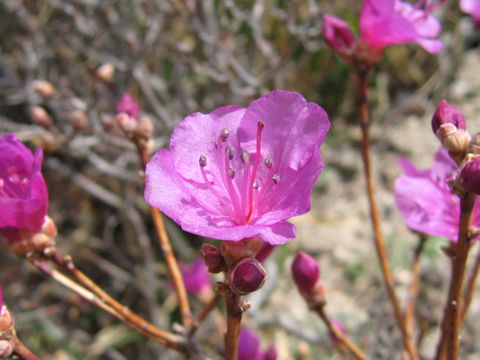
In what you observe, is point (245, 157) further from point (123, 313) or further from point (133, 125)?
point (123, 313)

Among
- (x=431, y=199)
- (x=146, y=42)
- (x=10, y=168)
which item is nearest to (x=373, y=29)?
(x=431, y=199)

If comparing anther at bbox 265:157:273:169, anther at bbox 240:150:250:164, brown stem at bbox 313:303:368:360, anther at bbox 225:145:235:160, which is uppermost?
anther at bbox 265:157:273:169

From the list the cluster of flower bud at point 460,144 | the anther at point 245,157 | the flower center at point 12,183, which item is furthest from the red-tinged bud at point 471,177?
the flower center at point 12,183

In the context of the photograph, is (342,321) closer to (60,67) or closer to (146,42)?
(146,42)

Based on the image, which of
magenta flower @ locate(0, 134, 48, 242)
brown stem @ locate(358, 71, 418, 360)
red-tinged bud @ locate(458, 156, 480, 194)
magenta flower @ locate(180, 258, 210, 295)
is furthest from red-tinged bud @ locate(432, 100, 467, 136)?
magenta flower @ locate(180, 258, 210, 295)

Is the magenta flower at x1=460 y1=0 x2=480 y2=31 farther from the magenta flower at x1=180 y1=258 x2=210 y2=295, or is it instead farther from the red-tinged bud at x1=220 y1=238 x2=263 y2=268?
the magenta flower at x1=180 y1=258 x2=210 y2=295

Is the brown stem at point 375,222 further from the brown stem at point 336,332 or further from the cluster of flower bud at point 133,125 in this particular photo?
the cluster of flower bud at point 133,125

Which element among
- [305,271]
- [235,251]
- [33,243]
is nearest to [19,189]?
[33,243]
